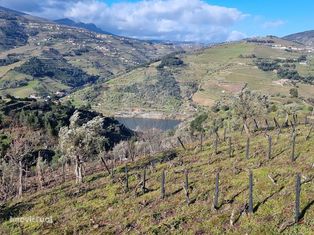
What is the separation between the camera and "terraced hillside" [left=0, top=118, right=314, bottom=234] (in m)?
37.1

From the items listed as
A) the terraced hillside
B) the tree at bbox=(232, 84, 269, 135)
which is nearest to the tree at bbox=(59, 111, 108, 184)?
the terraced hillside

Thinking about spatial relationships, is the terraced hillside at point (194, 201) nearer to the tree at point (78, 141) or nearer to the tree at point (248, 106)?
the tree at point (78, 141)

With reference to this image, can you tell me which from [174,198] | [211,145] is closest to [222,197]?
[174,198]

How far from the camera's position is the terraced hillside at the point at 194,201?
37062mm

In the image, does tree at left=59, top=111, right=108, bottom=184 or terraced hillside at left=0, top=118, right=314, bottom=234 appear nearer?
terraced hillside at left=0, top=118, right=314, bottom=234

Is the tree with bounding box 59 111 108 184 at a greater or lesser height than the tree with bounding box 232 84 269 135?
lesser

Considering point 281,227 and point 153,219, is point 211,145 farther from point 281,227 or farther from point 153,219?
point 281,227

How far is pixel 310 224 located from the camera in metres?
33.5

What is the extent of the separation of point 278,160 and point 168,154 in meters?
30.0

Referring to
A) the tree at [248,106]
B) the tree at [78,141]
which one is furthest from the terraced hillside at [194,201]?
the tree at [248,106]

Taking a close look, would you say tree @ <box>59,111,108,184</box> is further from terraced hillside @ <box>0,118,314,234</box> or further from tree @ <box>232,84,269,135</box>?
tree @ <box>232,84,269,135</box>

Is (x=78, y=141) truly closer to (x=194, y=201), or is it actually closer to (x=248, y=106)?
(x=194, y=201)

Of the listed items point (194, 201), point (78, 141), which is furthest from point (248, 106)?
point (194, 201)

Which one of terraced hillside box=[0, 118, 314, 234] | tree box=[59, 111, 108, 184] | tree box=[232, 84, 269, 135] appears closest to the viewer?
terraced hillside box=[0, 118, 314, 234]
